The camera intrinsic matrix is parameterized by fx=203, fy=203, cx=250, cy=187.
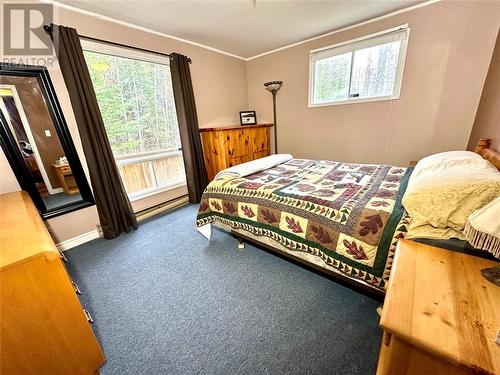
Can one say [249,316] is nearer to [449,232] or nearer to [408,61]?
[449,232]

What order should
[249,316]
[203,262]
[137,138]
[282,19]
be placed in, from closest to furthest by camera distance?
[249,316] < [203,262] < [282,19] < [137,138]

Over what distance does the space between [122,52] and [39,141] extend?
1310 mm

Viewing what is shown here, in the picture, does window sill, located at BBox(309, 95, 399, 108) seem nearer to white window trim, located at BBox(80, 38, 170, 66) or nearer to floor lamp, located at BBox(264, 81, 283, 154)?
floor lamp, located at BBox(264, 81, 283, 154)

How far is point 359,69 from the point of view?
2.78 metres

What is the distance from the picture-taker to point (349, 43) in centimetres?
275

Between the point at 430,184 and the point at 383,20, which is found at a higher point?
the point at 383,20

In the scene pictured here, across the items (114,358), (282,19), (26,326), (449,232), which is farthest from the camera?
(282,19)

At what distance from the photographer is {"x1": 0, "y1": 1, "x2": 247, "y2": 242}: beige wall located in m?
1.98

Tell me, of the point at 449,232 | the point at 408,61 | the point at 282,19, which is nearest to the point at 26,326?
the point at 449,232

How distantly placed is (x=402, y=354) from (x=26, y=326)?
1433 millimetres

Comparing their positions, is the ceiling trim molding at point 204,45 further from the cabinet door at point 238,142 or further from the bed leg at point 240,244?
the bed leg at point 240,244

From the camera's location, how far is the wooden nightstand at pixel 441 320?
54 cm

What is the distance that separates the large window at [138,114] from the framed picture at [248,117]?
1.30 metres

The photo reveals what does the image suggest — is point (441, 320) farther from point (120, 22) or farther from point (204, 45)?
point (204, 45)
